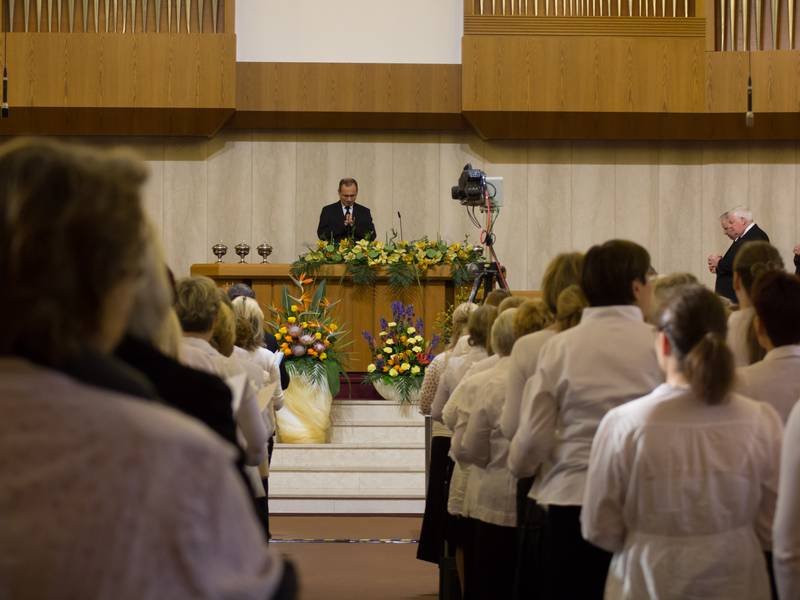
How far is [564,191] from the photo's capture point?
11.8 meters

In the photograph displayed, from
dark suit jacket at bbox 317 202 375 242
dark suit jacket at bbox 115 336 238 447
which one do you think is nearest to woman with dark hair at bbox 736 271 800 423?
dark suit jacket at bbox 115 336 238 447

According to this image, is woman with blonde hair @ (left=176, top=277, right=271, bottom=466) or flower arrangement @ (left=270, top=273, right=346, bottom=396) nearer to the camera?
woman with blonde hair @ (left=176, top=277, right=271, bottom=466)

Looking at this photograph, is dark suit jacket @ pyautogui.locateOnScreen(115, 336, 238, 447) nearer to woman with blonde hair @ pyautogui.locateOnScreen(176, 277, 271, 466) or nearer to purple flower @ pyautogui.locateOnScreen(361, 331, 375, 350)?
woman with blonde hair @ pyautogui.locateOnScreen(176, 277, 271, 466)

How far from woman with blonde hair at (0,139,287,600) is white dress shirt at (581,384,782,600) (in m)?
1.63

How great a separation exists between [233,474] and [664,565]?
5.56ft

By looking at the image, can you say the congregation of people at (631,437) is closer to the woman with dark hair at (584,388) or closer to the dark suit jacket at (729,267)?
the woman with dark hair at (584,388)

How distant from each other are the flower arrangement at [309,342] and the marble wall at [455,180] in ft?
9.98

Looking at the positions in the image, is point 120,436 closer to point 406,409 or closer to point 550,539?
point 550,539

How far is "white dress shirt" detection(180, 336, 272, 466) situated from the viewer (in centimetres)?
321

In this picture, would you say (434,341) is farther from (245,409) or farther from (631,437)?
(631,437)

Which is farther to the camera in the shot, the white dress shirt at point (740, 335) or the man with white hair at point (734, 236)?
the man with white hair at point (734, 236)

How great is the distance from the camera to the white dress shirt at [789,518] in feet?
7.45

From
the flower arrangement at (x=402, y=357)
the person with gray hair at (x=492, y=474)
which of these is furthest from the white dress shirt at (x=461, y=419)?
the flower arrangement at (x=402, y=357)

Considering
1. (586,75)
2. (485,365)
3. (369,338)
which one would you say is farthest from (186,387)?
(586,75)
